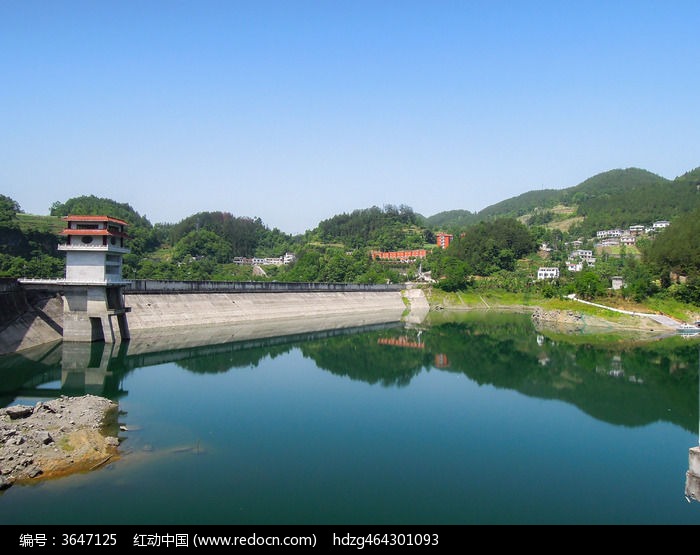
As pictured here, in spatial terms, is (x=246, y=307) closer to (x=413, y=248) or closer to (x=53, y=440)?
(x=53, y=440)

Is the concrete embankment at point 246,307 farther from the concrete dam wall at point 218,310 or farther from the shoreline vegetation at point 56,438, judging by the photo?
the shoreline vegetation at point 56,438

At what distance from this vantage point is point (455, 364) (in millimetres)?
34969

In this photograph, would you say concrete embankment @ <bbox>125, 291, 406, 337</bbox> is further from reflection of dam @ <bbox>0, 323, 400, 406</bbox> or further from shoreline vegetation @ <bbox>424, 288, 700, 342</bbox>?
shoreline vegetation @ <bbox>424, 288, 700, 342</bbox>

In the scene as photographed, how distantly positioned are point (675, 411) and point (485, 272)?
6205 cm

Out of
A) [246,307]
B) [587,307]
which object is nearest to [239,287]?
[246,307]

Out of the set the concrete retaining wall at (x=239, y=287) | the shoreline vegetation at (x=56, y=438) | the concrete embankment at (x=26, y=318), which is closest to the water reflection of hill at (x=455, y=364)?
the concrete embankment at (x=26, y=318)

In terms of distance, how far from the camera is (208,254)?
109 m

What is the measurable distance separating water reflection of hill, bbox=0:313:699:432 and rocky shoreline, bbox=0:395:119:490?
4.31m

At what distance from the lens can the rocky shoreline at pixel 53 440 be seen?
1424 centimetres

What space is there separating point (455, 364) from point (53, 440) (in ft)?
80.1

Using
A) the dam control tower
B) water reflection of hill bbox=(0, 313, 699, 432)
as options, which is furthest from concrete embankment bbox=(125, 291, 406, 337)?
water reflection of hill bbox=(0, 313, 699, 432)

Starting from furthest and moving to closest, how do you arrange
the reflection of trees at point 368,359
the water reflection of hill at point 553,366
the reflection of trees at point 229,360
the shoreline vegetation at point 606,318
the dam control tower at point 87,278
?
the shoreline vegetation at point 606,318
the dam control tower at point 87,278
the reflection of trees at point 368,359
the reflection of trees at point 229,360
the water reflection of hill at point 553,366

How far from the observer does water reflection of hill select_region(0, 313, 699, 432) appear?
960 inches

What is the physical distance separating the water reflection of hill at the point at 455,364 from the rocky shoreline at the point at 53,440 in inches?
170
